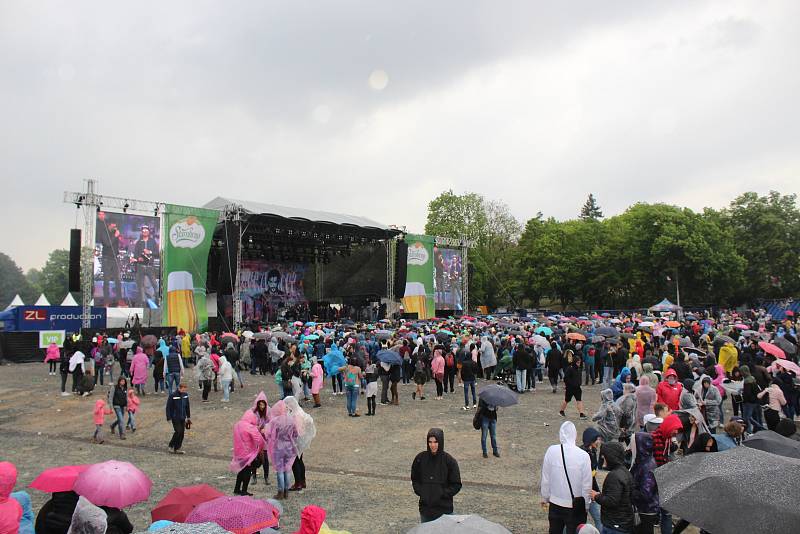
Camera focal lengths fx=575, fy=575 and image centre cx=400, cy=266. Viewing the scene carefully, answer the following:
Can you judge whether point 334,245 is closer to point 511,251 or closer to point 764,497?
point 511,251

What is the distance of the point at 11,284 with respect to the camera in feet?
341

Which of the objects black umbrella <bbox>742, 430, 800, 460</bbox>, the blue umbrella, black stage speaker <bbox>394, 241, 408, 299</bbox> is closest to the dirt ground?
the blue umbrella

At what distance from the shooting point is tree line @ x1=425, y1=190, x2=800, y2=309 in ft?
145

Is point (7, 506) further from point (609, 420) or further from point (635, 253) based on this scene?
point (635, 253)

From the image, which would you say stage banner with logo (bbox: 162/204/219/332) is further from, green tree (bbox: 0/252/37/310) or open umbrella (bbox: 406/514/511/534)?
green tree (bbox: 0/252/37/310)

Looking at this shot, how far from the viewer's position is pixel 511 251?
55000mm

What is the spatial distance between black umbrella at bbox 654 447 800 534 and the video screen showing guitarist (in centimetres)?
2436

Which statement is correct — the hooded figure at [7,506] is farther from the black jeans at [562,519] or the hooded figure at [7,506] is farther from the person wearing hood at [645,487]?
the person wearing hood at [645,487]

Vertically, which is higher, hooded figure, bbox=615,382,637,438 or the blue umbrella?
the blue umbrella

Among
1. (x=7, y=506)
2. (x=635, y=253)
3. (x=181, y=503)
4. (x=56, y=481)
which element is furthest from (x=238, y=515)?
(x=635, y=253)

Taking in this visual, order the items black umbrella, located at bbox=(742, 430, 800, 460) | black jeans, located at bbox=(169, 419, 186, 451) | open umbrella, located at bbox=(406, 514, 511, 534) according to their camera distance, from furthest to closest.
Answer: black jeans, located at bbox=(169, 419, 186, 451) < black umbrella, located at bbox=(742, 430, 800, 460) < open umbrella, located at bbox=(406, 514, 511, 534)

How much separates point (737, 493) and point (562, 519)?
5.35ft

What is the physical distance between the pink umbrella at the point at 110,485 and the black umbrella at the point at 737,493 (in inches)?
155

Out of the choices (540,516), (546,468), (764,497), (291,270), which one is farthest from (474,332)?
(291,270)
